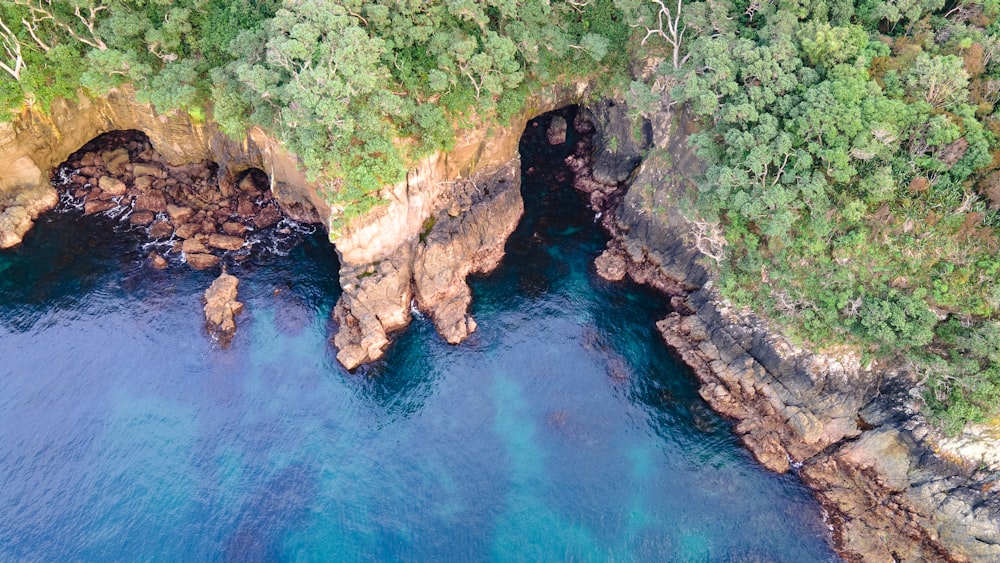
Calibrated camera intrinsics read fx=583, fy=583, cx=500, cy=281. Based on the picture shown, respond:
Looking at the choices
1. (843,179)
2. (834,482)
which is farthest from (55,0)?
(834,482)

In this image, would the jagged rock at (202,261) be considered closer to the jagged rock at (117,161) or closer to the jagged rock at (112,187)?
the jagged rock at (112,187)

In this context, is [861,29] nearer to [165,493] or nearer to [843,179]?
[843,179]

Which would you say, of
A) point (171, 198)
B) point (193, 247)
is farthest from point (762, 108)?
point (171, 198)

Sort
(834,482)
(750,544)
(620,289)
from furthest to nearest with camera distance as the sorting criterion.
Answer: (620,289)
(834,482)
(750,544)

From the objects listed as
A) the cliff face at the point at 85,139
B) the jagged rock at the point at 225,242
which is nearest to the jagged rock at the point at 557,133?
the cliff face at the point at 85,139

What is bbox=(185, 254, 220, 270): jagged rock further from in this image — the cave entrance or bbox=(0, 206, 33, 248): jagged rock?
bbox=(0, 206, 33, 248): jagged rock

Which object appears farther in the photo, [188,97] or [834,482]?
[188,97]

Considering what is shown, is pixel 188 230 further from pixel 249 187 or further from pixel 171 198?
pixel 249 187
